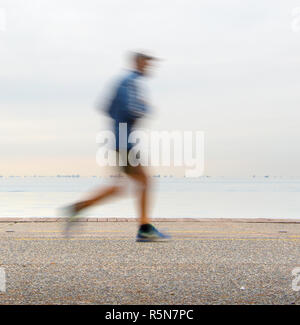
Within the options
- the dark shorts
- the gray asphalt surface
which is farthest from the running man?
the gray asphalt surface

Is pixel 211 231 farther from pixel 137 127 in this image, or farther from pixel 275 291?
pixel 137 127

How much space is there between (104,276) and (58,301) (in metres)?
1.22

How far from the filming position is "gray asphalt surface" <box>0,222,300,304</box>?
5.10m

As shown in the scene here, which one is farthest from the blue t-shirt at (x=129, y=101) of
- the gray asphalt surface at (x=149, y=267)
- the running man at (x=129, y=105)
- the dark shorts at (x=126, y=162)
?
the gray asphalt surface at (x=149, y=267)

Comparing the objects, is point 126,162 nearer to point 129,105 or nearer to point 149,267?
point 129,105

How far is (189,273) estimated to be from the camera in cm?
620

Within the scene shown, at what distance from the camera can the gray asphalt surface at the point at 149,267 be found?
5098 mm

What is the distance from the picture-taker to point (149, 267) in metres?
6.55

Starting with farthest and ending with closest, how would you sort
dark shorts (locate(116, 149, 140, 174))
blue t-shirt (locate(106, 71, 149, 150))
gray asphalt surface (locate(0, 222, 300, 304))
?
gray asphalt surface (locate(0, 222, 300, 304))
dark shorts (locate(116, 149, 140, 174))
blue t-shirt (locate(106, 71, 149, 150))

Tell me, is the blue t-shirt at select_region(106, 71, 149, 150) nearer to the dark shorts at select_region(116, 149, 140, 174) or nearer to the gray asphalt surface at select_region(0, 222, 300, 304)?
the dark shorts at select_region(116, 149, 140, 174)

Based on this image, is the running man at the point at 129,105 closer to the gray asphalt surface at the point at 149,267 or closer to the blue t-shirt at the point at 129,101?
the blue t-shirt at the point at 129,101
